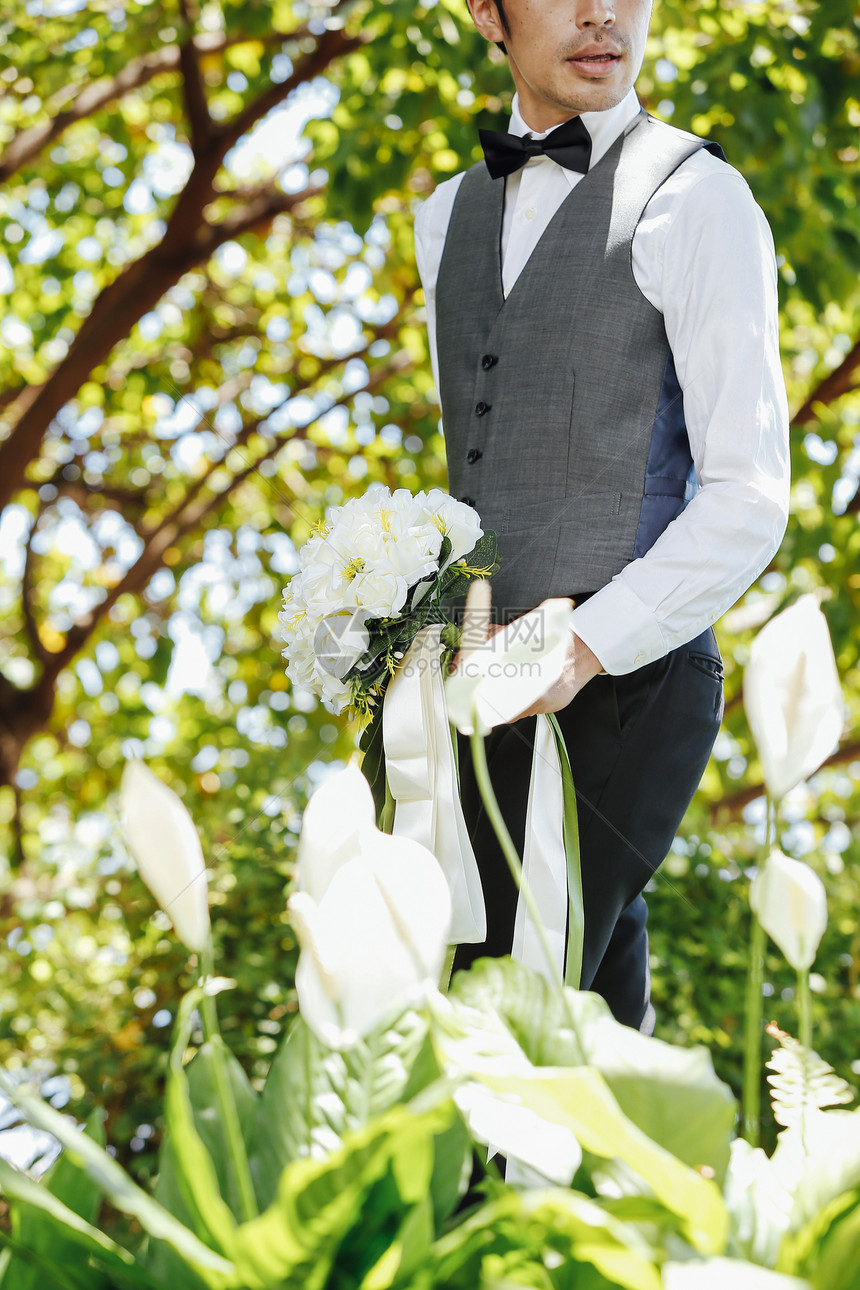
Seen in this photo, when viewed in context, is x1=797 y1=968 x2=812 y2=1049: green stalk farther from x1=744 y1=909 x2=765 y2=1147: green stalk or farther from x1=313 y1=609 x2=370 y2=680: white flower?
x1=313 y1=609 x2=370 y2=680: white flower

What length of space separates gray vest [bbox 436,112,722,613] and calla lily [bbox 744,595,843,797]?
618mm

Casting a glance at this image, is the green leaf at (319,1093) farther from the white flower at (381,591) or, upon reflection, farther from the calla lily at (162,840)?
the white flower at (381,591)

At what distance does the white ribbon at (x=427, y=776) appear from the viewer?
99 centimetres

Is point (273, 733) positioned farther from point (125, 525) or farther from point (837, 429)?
point (837, 429)

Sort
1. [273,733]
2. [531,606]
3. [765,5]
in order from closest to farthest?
1. [531,606]
2. [765,5]
3. [273,733]

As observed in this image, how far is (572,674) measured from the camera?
1002 mm

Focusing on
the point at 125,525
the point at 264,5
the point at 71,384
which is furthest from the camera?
the point at 125,525

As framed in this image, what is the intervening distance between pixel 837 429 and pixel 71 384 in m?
2.12

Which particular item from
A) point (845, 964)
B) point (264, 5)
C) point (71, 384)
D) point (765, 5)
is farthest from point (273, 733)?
point (765, 5)

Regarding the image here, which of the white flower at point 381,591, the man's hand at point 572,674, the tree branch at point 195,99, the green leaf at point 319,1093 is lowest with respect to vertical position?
the man's hand at point 572,674

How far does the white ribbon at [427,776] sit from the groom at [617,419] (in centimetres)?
15

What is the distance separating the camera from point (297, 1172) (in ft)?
1.48

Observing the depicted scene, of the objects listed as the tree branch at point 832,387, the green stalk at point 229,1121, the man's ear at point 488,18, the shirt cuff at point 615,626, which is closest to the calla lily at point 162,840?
the green stalk at point 229,1121

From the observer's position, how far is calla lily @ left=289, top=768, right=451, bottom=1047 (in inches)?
19.2
